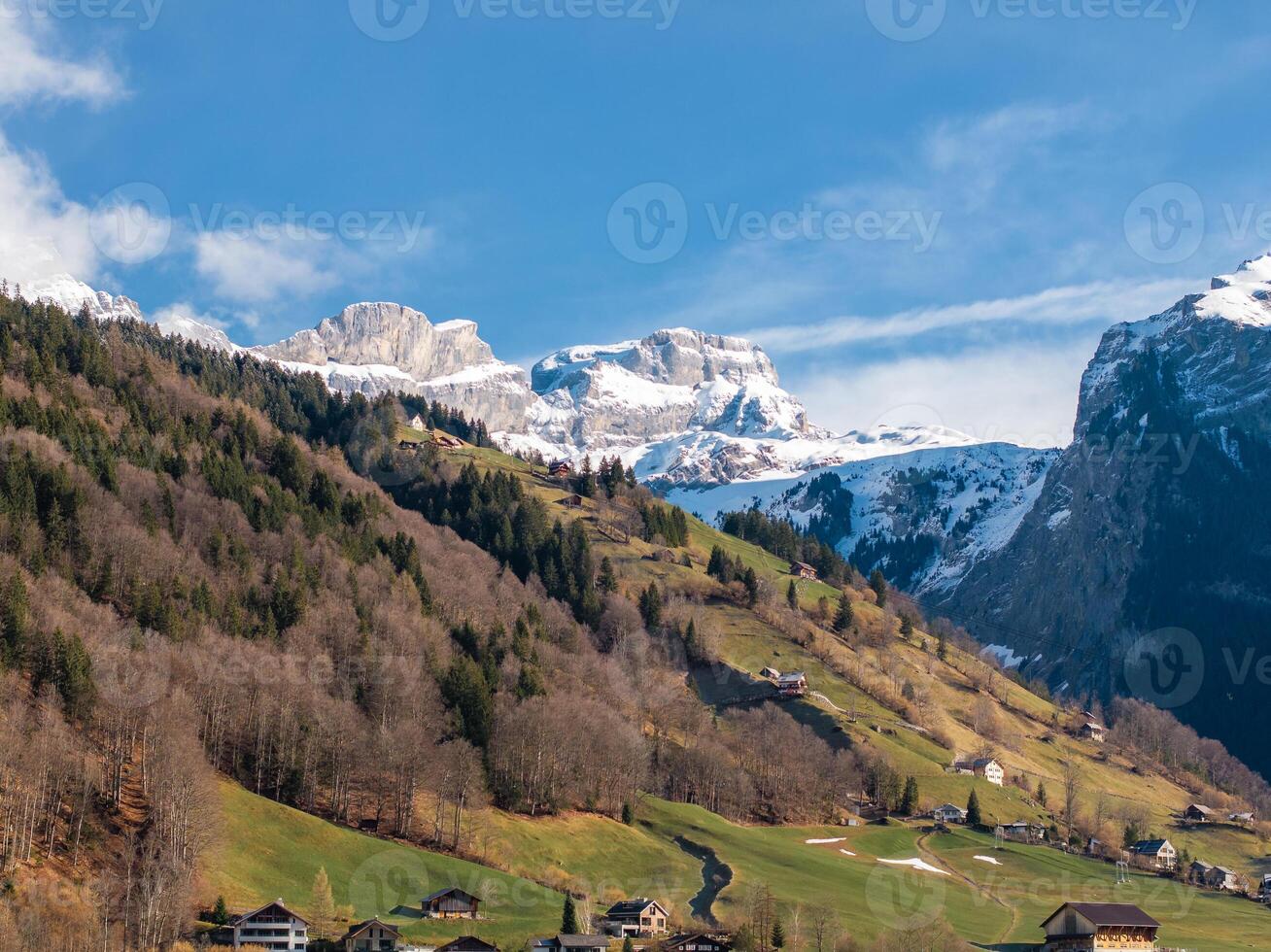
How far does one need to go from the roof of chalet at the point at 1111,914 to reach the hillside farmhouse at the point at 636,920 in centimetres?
3530

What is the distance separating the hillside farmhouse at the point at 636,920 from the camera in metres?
102

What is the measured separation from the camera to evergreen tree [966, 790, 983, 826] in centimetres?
16712

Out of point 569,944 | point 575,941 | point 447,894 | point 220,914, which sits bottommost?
point 569,944

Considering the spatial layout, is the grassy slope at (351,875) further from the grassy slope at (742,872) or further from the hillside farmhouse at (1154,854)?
the hillside farmhouse at (1154,854)

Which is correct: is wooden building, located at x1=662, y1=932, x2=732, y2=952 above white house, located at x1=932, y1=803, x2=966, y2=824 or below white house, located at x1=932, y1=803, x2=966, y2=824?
below

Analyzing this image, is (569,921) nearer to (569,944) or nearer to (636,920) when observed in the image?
(569,944)

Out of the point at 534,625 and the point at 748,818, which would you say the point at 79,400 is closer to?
the point at 534,625

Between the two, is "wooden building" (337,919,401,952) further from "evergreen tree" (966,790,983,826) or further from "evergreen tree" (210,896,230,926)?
"evergreen tree" (966,790,983,826)

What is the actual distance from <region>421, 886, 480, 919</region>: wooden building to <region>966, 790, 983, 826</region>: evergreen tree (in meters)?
83.9

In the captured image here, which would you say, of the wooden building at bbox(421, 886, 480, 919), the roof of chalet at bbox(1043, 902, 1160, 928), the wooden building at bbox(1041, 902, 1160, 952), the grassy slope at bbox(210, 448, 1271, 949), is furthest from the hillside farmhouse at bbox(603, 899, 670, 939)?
the roof of chalet at bbox(1043, 902, 1160, 928)

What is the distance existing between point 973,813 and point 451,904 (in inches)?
3401

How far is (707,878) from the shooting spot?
124 m

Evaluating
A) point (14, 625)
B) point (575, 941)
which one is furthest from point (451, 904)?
point (14, 625)

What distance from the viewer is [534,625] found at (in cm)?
18362
